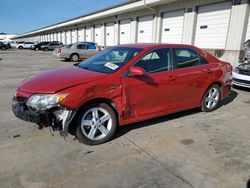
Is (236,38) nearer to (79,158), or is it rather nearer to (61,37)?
(79,158)

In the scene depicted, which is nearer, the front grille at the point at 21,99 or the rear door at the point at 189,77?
the front grille at the point at 21,99

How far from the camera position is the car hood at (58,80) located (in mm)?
3229

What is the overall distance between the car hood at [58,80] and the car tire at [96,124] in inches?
16.8

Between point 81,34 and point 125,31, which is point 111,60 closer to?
point 125,31

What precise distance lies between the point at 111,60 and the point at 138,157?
1.90 metres

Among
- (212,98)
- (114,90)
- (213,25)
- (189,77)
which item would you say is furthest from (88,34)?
(114,90)

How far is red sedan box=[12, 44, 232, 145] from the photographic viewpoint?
10.4ft

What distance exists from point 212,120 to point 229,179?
6.96 feet

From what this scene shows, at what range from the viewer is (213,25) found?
12.1 metres

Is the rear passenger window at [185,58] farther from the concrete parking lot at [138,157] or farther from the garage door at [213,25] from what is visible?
the garage door at [213,25]

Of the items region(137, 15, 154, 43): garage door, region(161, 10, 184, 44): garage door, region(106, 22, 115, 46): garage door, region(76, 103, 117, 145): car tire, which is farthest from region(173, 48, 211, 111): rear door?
region(106, 22, 115, 46): garage door

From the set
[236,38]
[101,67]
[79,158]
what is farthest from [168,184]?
[236,38]

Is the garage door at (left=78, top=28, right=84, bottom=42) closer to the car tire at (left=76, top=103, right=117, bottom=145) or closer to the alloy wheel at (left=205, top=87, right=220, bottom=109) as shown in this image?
the alloy wheel at (left=205, top=87, right=220, bottom=109)

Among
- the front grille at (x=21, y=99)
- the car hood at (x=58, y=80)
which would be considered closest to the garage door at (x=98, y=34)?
the car hood at (x=58, y=80)
